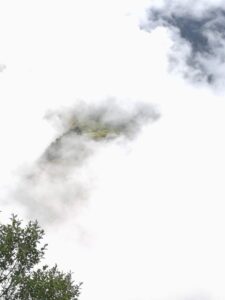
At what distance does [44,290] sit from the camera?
174 ft

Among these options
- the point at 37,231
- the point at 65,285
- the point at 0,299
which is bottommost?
the point at 0,299

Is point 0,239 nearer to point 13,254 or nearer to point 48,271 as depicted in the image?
point 13,254

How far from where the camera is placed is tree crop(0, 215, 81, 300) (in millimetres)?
52719

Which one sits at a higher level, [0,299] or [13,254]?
[13,254]

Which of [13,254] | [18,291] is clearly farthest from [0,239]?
[18,291]

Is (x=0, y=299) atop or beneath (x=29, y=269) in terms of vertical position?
beneath

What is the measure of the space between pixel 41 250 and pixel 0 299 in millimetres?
6169

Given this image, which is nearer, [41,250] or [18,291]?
[18,291]

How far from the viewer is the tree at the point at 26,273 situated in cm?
5272

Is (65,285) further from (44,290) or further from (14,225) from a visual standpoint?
(14,225)

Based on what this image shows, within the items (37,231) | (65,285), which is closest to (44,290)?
(65,285)

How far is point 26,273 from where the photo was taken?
55094 mm

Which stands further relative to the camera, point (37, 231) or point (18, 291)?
point (37, 231)

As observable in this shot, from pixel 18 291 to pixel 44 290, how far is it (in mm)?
2436
